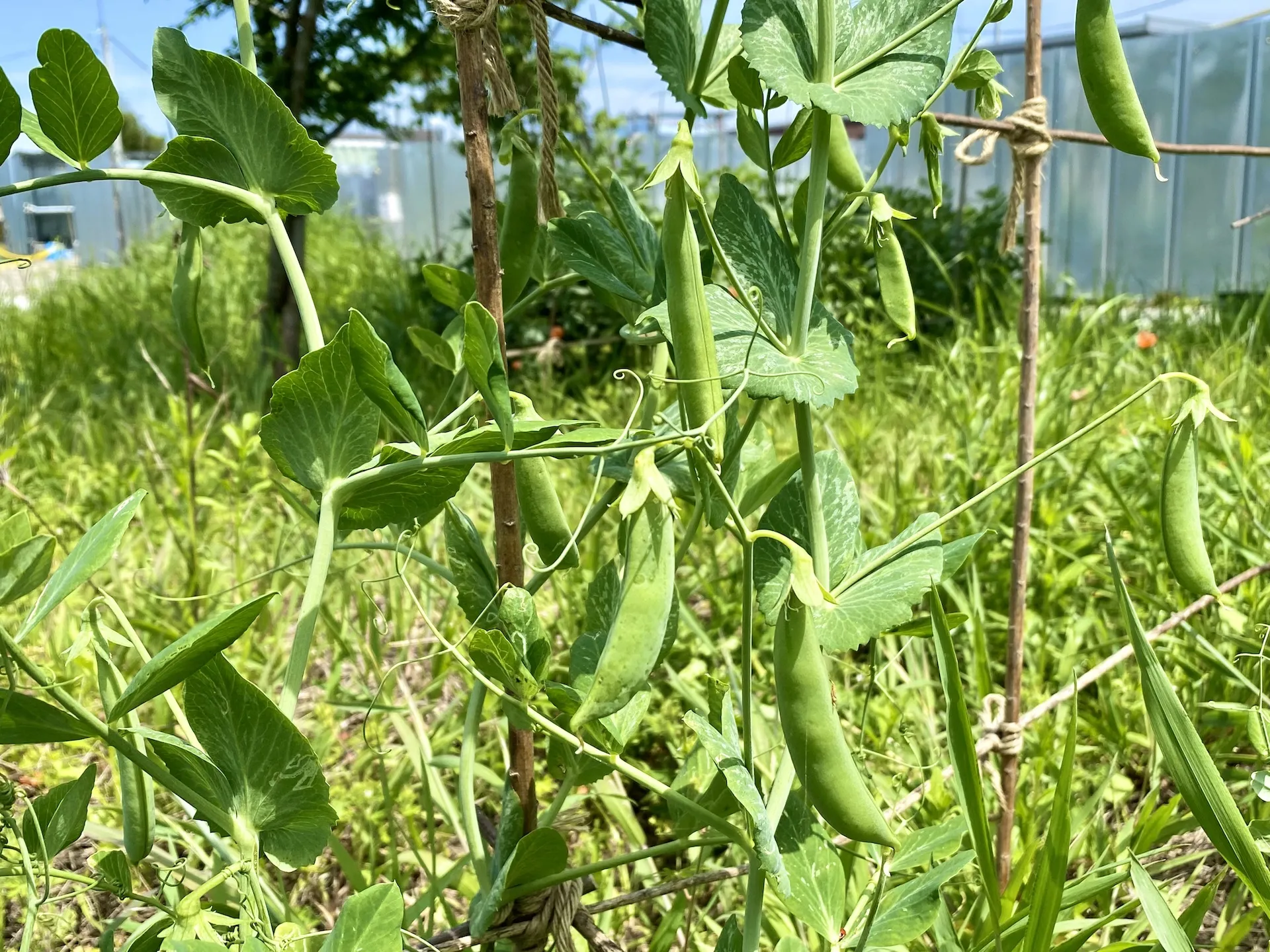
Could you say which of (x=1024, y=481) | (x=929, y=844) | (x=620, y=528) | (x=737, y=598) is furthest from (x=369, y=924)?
(x=737, y=598)

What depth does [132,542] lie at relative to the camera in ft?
5.07

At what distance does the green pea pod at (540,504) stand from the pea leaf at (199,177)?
161 millimetres

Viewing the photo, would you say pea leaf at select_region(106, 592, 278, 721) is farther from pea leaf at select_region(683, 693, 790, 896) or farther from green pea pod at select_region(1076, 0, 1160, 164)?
green pea pod at select_region(1076, 0, 1160, 164)

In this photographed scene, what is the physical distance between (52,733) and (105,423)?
2031 mm

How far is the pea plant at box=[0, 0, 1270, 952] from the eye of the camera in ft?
1.26

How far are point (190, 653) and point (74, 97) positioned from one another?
0.24m

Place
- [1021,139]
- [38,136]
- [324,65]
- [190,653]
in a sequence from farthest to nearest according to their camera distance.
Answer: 1. [324,65]
2. [1021,139]
3. [38,136]
4. [190,653]

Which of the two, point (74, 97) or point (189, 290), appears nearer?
point (74, 97)

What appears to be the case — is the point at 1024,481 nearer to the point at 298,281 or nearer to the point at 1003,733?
the point at 1003,733

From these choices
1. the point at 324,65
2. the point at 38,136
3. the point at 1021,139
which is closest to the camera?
the point at 38,136

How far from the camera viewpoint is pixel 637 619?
0.38 meters

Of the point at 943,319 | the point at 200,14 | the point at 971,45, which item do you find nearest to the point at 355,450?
the point at 971,45

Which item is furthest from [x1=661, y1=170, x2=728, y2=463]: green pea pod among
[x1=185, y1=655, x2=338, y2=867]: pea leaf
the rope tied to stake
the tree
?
the tree

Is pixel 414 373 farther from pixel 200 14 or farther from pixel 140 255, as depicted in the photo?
pixel 140 255
